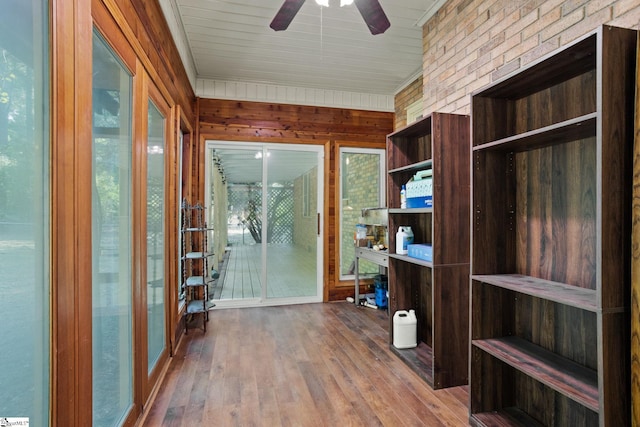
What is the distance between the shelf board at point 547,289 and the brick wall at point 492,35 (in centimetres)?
126

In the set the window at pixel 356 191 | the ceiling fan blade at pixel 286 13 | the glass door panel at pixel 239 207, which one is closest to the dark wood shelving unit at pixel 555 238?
the ceiling fan blade at pixel 286 13

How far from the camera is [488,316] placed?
6.64 feet

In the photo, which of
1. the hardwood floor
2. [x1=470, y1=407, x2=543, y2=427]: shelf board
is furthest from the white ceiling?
[x1=470, y1=407, x2=543, y2=427]: shelf board

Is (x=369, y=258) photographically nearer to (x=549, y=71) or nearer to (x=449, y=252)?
(x=449, y=252)

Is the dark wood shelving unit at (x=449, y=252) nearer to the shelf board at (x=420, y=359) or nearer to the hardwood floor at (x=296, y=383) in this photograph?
the shelf board at (x=420, y=359)

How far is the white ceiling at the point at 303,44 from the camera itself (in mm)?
2896

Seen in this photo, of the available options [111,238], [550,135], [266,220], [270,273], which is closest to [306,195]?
[266,220]

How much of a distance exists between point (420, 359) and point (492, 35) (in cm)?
261

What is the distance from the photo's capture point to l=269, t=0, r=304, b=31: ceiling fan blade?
2146mm

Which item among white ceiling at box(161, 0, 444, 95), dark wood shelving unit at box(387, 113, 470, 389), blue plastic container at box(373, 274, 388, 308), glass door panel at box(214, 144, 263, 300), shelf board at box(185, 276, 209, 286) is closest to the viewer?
dark wood shelving unit at box(387, 113, 470, 389)

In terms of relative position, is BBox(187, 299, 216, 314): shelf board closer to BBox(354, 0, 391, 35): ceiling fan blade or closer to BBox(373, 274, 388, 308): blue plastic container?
BBox(373, 274, 388, 308): blue plastic container

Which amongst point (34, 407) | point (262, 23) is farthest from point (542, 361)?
point (262, 23)

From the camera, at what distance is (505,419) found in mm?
1965

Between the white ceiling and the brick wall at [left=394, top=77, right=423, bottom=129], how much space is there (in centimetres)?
11
